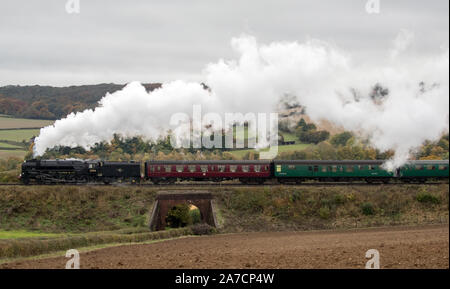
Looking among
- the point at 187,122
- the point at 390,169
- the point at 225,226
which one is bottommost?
the point at 225,226

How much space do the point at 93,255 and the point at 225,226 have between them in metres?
14.5

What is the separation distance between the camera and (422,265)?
20.6 metres

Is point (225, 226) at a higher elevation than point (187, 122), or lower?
lower

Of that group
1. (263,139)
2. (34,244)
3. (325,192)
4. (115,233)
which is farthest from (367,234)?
(263,139)

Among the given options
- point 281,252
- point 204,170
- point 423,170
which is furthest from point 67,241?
point 423,170

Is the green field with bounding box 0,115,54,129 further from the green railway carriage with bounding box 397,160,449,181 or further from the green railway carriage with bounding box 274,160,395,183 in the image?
the green railway carriage with bounding box 397,160,449,181

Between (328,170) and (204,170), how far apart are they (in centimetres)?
1241

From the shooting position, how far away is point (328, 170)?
4853 cm

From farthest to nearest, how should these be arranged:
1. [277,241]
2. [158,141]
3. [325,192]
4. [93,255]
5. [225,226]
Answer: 1. [158,141]
2. [325,192]
3. [225,226]
4. [277,241]
5. [93,255]

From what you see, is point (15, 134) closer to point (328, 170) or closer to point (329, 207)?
point (328, 170)

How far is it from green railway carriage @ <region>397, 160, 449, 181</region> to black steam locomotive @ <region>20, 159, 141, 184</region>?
26.5 meters

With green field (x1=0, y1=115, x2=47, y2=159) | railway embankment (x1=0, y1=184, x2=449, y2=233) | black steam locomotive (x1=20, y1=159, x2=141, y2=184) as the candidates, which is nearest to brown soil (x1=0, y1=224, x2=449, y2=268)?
railway embankment (x1=0, y1=184, x2=449, y2=233)
